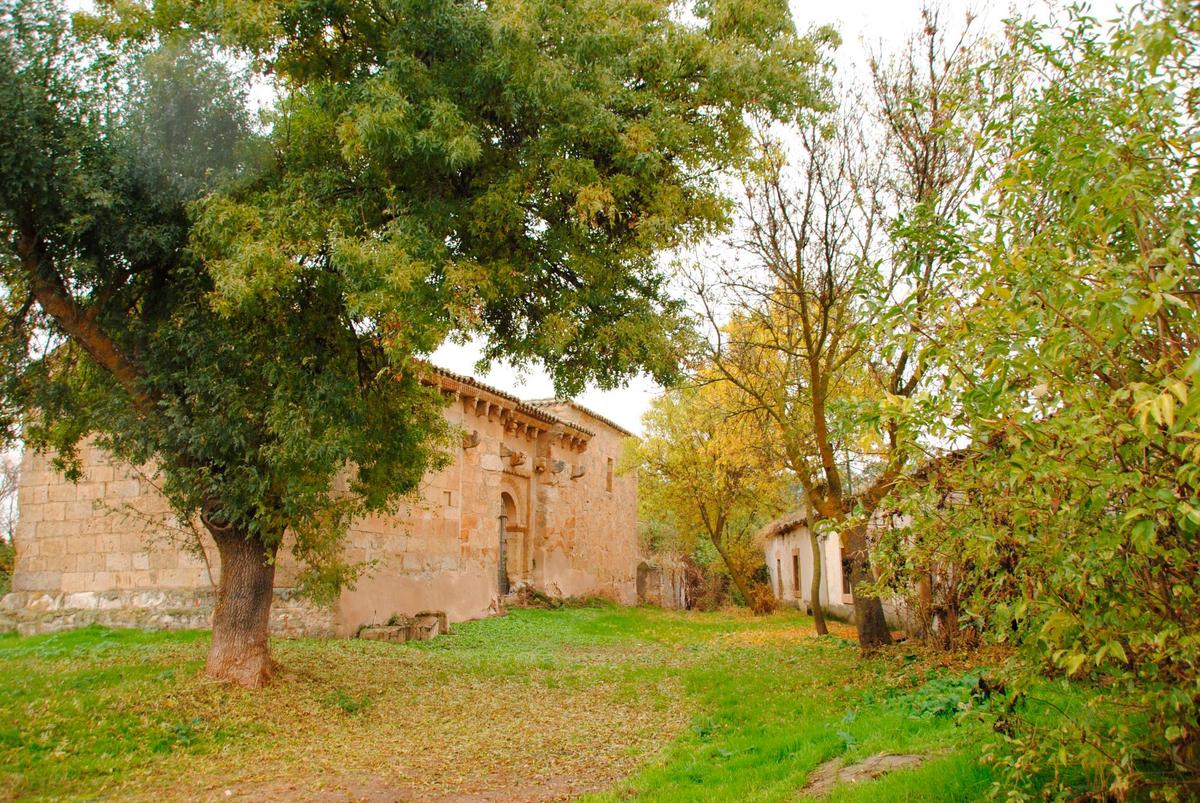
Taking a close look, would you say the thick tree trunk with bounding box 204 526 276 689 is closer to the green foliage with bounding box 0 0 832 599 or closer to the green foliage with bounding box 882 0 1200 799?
the green foliage with bounding box 0 0 832 599

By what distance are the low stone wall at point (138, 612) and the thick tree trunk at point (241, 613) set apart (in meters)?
3.72

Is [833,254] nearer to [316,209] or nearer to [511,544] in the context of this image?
[316,209]

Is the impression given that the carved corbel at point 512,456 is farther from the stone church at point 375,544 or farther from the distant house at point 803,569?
the distant house at point 803,569

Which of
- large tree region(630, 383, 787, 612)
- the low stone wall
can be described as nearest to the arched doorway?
large tree region(630, 383, 787, 612)

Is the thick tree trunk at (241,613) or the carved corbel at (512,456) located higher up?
the carved corbel at (512,456)

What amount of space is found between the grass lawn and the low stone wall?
2.35 ft

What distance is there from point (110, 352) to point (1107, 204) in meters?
7.95

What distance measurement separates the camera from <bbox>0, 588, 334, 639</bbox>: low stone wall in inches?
470

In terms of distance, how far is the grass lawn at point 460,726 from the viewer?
5336 mm

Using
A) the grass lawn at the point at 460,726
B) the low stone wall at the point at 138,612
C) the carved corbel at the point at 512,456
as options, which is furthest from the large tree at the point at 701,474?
the low stone wall at the point at 138,612

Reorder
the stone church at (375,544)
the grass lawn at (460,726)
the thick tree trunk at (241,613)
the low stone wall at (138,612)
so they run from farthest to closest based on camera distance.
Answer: the stone church at (375,544)
the low stone wall at (138,612)
the thick tree trunk at (241,613)
the grass lawn at (460,726)

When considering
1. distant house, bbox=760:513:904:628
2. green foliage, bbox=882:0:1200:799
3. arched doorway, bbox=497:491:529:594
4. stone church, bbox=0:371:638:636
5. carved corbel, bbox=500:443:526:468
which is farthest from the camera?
arched doorway, bbox=497:491:529:594

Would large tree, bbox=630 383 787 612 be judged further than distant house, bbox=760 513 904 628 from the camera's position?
Yes

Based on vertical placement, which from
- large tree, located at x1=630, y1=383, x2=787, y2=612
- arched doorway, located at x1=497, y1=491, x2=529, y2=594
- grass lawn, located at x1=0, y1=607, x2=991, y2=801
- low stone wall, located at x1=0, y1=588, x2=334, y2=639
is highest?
large tree, located at x1=630, y1=383, x2=787, y2=612
